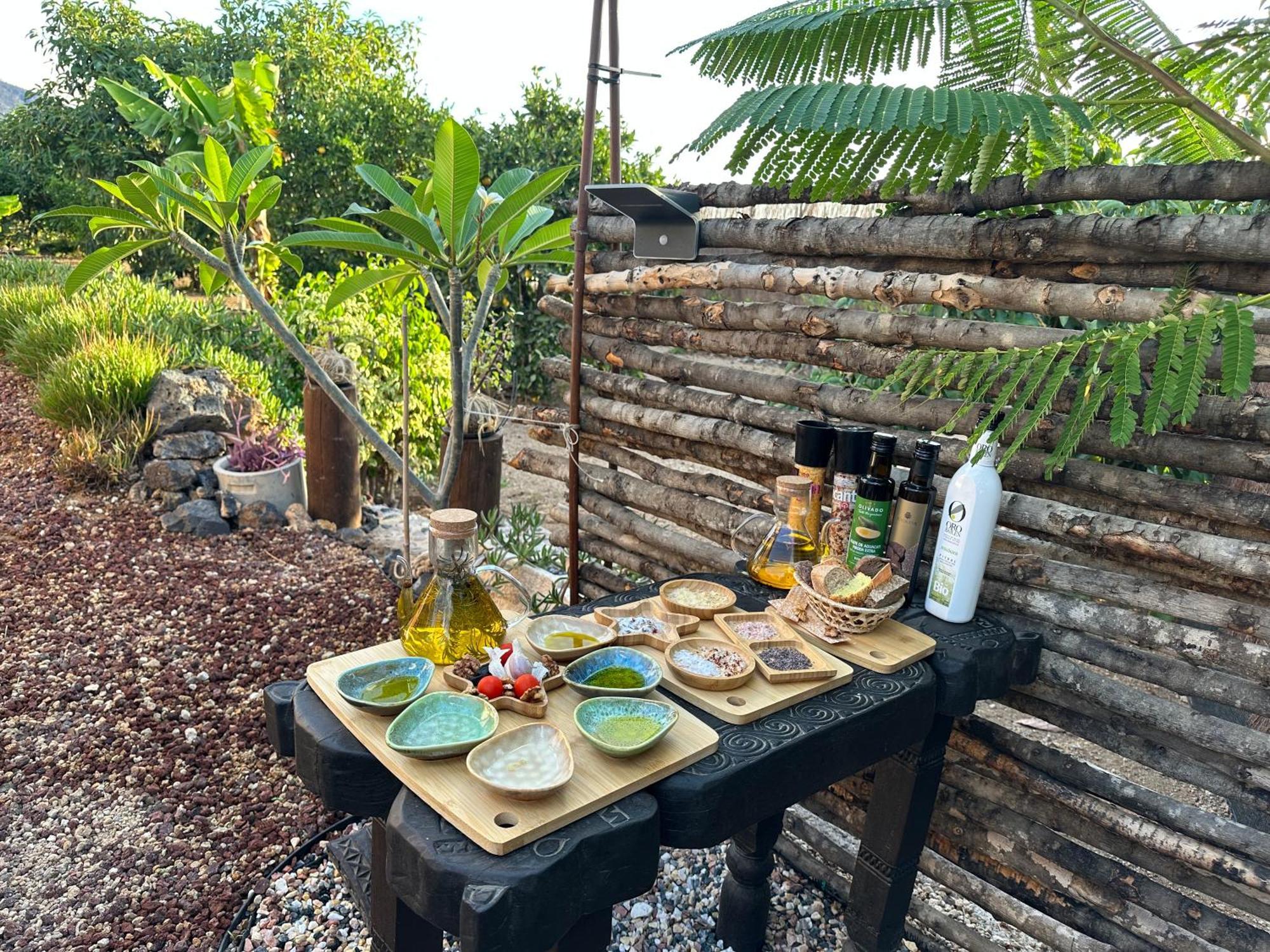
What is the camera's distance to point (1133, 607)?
6.17 feet

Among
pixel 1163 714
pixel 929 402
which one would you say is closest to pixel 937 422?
pixel 929 402

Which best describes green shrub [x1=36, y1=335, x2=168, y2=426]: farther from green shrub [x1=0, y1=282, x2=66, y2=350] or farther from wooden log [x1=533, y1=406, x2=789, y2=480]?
wooden log [x1=533, y1=406, x2=789, y2=480]

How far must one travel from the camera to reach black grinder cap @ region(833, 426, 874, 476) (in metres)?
1.93

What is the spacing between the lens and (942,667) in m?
1.79

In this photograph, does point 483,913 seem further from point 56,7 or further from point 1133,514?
point 56,7

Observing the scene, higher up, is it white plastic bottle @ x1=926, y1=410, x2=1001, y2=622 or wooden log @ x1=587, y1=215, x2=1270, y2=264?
wooden log @ x1=587, y1=215, x2=1270, y2=264

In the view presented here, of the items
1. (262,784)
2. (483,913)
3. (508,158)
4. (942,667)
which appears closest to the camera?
(483,913)

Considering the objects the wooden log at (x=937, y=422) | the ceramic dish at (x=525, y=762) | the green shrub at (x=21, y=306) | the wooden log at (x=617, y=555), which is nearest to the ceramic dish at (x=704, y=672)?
the ceramic dish at (x=525, y=762)

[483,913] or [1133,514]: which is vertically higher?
[1133,514]

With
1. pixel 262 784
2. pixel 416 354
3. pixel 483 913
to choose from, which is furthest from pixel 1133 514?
pixel 416 354

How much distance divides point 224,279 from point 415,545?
2.06 metres

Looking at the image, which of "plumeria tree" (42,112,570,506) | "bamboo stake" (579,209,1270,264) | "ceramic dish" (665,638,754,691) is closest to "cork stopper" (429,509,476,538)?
"ceramic dish" (665,638,754,691)

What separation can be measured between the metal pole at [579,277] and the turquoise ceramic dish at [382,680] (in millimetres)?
1424

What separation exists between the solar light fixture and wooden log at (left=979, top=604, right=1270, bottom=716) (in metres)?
1.32
